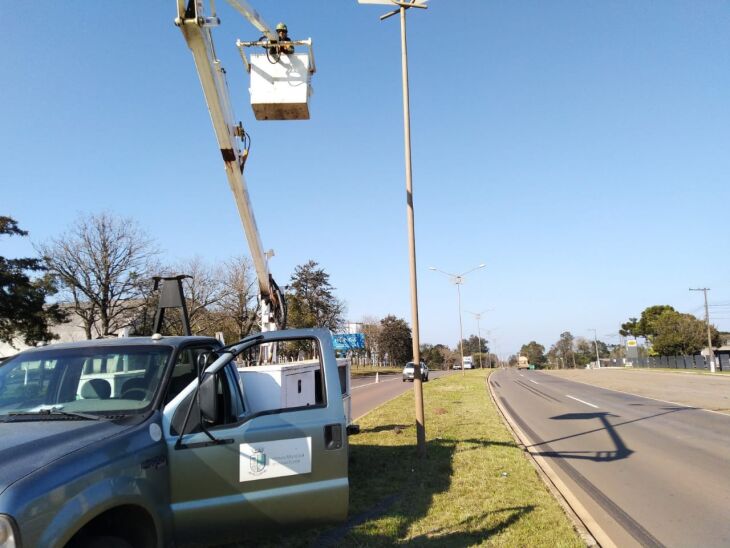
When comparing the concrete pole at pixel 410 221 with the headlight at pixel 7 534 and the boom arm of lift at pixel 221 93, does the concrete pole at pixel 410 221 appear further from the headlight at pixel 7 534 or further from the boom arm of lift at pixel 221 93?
the headlight at pixel 7 534

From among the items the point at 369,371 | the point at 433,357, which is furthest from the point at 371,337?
the point at 433,357

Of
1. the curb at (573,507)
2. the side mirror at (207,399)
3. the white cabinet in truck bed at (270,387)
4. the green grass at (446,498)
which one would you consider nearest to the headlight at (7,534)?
the side mirror at (207,399)

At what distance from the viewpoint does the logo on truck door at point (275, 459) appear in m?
3.52

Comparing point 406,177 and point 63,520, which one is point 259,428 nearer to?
point 63,520

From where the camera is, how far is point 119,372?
151 inches

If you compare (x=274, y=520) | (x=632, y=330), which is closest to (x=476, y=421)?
(x=274, y=520)

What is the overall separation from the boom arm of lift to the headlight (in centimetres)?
585

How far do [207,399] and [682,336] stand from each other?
278ft

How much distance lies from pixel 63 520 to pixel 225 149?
6.75m

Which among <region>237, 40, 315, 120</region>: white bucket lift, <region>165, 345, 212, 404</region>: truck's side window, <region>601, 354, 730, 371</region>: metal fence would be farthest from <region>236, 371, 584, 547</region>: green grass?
<region>601, 354, 730, 371</region>: metal fence

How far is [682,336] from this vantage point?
244 ft

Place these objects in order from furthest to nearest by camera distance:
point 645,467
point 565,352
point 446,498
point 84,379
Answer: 1. point 565,352
2. point 645,467
3. point 446,498
4. point 84,379

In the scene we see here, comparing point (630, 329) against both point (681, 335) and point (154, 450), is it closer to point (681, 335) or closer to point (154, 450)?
point (681, 335)

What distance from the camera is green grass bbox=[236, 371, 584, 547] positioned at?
199 inches
